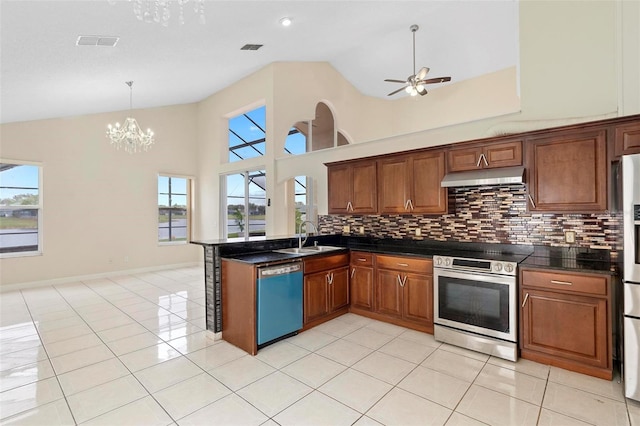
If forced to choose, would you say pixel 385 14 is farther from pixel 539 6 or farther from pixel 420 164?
pixel 420 164

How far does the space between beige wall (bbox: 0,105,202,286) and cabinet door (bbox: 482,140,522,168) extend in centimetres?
696

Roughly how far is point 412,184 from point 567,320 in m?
2.00

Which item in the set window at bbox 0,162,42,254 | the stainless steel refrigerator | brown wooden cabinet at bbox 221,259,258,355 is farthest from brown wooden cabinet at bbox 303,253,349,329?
window at bbox 0,162,42,254

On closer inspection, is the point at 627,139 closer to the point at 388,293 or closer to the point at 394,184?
the point at 394,184

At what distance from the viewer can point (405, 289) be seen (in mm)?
3619

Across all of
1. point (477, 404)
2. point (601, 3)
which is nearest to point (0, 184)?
point (477, 404)

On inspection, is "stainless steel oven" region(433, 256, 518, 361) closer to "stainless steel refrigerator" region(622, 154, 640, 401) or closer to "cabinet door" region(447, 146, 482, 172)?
"stainless steel refrigerator" region(622, 154, 640, 401)

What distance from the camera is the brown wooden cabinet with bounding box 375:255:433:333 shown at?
345 cm

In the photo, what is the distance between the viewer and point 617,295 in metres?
2.71

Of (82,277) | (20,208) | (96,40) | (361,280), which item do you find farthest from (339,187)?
(20,208)

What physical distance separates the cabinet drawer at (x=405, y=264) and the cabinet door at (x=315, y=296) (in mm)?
730

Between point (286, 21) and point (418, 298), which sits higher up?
point (286, 21)

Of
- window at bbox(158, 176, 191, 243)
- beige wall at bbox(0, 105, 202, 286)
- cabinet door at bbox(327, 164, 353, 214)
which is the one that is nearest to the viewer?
cabinet door at bbox(327, 164, 353, 214)

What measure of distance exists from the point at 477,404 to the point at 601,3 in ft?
12.9
